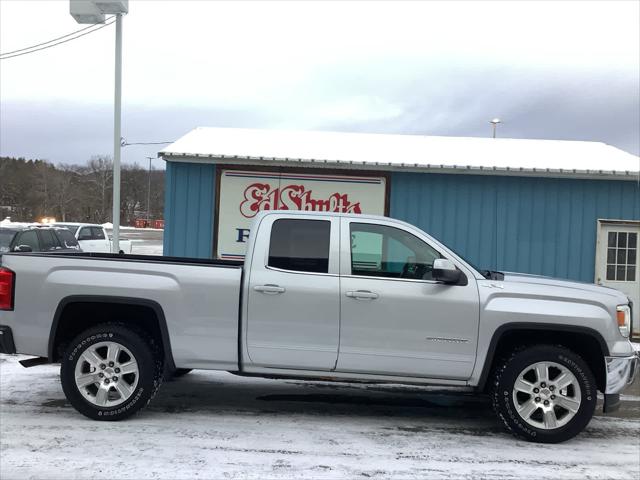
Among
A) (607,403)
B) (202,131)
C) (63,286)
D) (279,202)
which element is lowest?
(607,403)

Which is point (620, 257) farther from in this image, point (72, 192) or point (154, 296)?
point (72, 192)

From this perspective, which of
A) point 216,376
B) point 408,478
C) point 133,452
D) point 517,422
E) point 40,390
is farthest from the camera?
point 216,376

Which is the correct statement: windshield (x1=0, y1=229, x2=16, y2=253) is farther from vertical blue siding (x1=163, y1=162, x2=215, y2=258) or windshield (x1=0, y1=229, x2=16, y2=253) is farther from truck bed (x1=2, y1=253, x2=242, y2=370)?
truck bed (x1=2, y1=253, x2=242, y2=370)

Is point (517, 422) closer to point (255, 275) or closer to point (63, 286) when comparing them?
point (255, 275)

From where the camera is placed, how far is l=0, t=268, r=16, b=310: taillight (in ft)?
16.8

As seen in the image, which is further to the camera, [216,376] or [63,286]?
[216,376]

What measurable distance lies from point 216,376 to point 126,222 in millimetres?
80945

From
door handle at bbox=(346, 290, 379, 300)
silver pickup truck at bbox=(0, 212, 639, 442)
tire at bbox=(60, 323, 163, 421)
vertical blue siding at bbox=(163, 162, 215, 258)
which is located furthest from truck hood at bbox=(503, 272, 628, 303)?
vertical blue siding at bbox=(163, 162, 215, 258)

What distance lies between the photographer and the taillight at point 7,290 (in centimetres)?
511

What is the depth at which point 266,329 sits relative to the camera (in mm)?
5016

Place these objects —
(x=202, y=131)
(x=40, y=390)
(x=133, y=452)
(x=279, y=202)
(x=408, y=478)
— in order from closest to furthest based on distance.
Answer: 1. (x=408, y=478)
2. (x=133, y=452)
3. (x=40, y=390)
4. (x=279, y=202)
5. (x=202, y=131)

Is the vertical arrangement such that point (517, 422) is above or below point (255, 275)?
below

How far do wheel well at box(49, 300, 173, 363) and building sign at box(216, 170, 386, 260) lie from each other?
5519 mm

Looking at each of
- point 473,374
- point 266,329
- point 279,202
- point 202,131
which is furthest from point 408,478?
point 202,131
